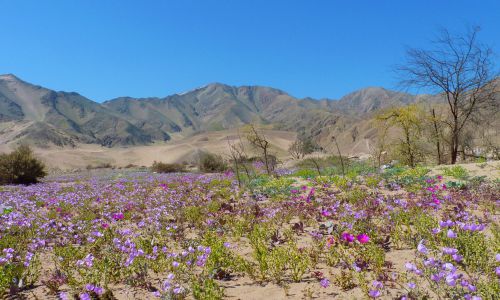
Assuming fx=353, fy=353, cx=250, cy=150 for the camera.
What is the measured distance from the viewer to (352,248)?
16.8ft

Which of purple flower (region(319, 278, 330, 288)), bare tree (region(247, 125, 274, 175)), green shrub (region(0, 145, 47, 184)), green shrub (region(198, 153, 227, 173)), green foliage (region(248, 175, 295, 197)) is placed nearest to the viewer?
purple flower (region(319, 278, 330, 288))

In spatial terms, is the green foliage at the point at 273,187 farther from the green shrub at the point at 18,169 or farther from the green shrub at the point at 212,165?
the green shrub at the point at 212,165

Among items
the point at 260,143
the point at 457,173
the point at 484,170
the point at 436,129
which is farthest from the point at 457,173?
the point at 260,143

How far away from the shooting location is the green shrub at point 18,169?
22.5 meters

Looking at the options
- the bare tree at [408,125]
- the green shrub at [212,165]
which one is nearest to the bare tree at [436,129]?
the bare tree at [408,125]

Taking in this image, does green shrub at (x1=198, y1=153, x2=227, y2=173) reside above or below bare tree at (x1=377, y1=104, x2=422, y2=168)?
below

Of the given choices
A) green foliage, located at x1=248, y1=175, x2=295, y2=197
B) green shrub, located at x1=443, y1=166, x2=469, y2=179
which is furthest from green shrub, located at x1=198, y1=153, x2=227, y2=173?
green shrub, located at x1=443, y1=166, x2=469, y2=179

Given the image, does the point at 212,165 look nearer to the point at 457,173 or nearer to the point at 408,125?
the point at 408,125

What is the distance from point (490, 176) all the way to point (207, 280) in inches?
424

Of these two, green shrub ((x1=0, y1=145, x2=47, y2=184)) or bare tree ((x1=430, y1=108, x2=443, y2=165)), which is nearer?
bare tree ((x1=430, y1=108, x2=443, y2=165))

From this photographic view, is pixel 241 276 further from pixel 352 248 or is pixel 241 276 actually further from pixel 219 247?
pixel 352 248

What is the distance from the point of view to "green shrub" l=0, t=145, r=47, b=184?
2248 cm

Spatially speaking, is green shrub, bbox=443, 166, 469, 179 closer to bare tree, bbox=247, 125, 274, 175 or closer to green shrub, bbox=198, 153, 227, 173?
bare tree, bbox=247, 125, 274, 175

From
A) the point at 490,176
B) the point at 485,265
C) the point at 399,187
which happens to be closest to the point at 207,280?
the point at 485,265
